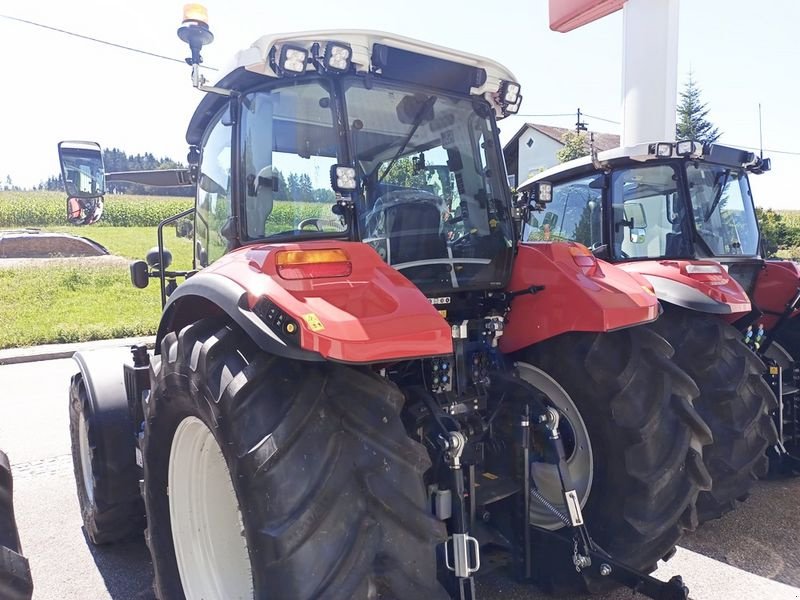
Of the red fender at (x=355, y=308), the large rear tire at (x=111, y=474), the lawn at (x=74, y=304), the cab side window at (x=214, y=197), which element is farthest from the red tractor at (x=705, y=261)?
the lawn at (x=74, y=304)

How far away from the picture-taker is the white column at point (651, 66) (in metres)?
9.26

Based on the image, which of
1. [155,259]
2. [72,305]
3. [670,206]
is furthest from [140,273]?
[72,305]

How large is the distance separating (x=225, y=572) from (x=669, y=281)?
291cm

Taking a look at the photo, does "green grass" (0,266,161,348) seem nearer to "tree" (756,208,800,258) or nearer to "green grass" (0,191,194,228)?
"tree" (756,208,800,258)

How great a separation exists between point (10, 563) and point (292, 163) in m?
1.60

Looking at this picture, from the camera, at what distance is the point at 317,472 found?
1.72 m

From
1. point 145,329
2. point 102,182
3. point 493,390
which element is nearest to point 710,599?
point 493,390

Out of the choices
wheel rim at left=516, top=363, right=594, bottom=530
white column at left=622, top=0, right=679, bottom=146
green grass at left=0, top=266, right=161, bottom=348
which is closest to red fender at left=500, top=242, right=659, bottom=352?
wheel rim at left=516, top=363, right=594, bottom=530

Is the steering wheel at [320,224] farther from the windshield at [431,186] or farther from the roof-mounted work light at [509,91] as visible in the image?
the roof-mounted work light at [509,91]

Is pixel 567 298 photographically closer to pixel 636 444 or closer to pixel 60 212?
pixel 636 444

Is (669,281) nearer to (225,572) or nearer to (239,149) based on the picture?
(239,149)

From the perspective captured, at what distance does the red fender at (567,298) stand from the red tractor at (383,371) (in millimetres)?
12

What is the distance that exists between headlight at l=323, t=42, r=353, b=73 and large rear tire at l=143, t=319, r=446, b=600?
100 centimetres

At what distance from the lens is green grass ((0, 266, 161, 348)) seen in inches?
458
